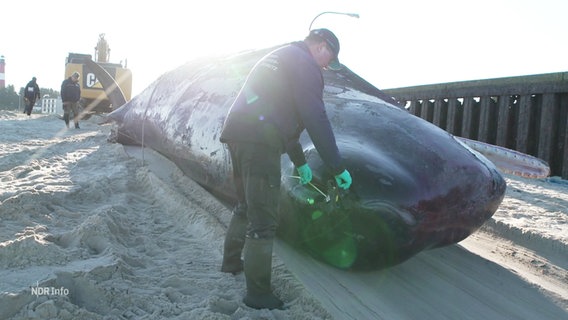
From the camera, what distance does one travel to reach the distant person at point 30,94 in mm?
18344

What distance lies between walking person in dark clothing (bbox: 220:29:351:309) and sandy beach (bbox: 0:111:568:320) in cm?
30

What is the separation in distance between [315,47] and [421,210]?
109cm

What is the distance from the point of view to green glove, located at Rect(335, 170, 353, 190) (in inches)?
97.0

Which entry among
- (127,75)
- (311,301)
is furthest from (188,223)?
(127,75)

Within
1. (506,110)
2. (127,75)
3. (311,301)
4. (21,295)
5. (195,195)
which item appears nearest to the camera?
(21,295)

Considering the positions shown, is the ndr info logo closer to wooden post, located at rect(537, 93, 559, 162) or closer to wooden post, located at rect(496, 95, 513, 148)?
wooden post, located at rect(537, 93, 559, 162)

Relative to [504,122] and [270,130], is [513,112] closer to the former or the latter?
[504,122]

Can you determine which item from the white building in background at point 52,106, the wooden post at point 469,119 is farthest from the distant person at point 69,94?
the white building in background at point 52,106

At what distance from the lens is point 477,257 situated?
3510 mm

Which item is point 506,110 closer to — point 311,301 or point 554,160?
point 554,160

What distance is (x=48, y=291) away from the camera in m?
2.16

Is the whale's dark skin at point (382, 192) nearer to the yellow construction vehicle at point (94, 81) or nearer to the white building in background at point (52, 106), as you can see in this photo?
the yellow construction vehicle at point (94, 81)

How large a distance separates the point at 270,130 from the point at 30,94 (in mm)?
19040

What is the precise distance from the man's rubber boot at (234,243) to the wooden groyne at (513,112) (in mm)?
6612
